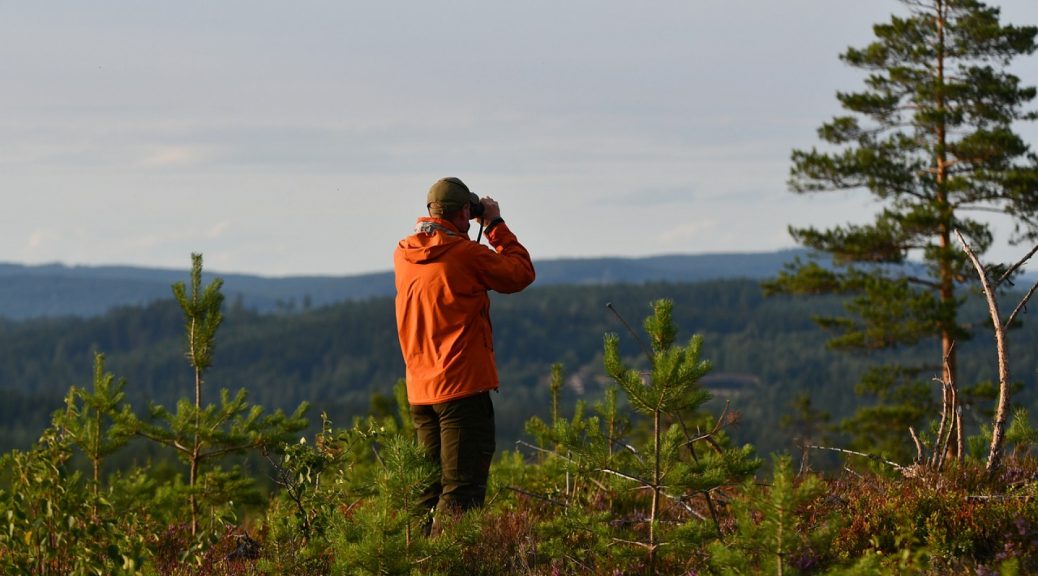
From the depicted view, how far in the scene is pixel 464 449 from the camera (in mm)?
6133

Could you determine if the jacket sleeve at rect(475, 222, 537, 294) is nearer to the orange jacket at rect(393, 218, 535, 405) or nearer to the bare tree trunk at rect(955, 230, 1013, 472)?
the orange jacket at rect(393, 218, 535, 405)

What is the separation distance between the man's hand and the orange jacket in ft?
0.75

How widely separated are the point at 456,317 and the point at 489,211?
2.18 feet

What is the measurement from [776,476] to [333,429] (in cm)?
287

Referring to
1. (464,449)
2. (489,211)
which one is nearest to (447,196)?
(489,211)

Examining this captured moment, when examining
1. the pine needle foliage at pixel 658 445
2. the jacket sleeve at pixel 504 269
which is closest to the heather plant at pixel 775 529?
the pine needle foliage at pixel 658 445

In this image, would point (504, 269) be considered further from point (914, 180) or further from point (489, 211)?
point (914, 180)

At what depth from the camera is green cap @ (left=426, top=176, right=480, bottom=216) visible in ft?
19.8

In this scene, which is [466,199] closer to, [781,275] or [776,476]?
[776,476]

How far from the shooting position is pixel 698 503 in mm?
7230

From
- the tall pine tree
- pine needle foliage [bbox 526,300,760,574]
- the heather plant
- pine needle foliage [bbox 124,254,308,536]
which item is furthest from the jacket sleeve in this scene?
the tall pine tree

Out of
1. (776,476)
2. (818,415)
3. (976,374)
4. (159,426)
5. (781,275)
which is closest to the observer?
(776,476)

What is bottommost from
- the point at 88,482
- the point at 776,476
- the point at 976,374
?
the point at 976,374

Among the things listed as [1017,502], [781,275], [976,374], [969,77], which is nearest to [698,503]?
[1017,502]
